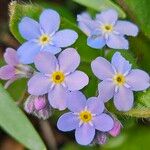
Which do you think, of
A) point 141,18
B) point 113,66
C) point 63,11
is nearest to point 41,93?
point 113,66

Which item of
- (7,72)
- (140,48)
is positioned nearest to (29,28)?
(7,72)

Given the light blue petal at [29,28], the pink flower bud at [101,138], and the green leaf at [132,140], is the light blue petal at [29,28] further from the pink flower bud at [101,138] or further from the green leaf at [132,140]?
the green leaf at [132,140]

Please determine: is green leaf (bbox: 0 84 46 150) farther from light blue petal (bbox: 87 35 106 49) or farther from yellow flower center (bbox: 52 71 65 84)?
light blue petal (bbox: 87 35 106 49)

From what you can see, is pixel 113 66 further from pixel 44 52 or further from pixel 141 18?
pixel 141 18

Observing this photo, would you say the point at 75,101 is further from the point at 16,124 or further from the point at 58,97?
the point at 16,124

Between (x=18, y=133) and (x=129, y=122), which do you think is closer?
(x=18, y=133)

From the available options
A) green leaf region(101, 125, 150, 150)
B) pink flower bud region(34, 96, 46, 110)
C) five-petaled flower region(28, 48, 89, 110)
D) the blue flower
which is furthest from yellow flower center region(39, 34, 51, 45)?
green leaf region(101, 125, 150, 150)

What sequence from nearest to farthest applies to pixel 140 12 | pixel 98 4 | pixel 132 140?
1. pixel 98 4
2. pixel 140 12
3. pixel 132 140
